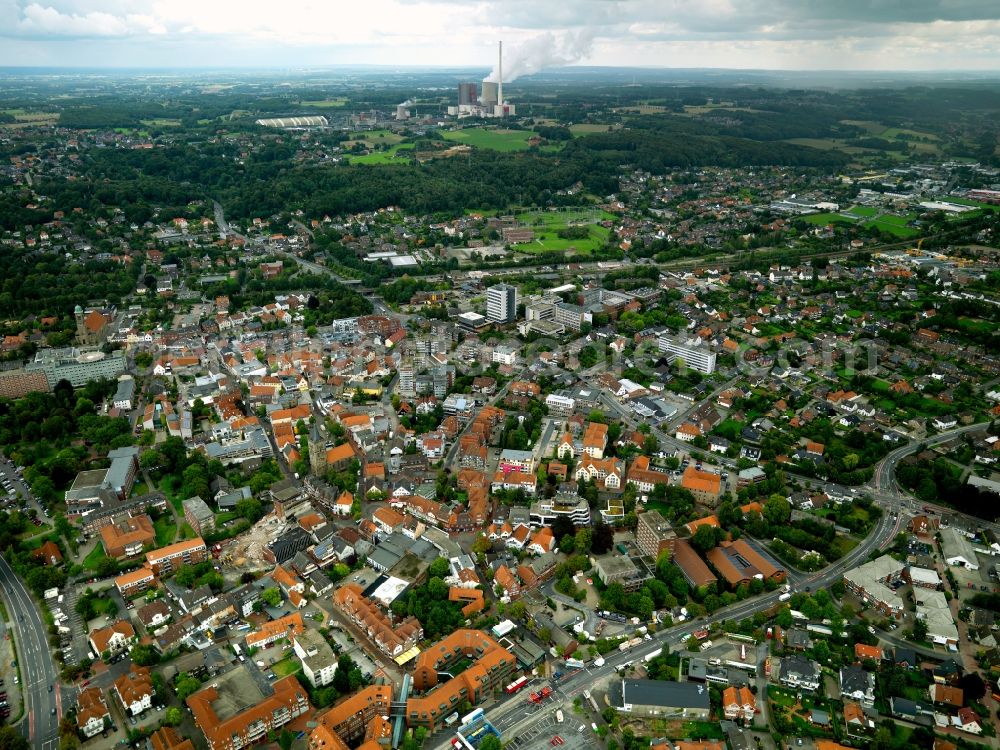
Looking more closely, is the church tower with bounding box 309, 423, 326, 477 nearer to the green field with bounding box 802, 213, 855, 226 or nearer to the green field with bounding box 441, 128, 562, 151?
the green field with bounding box 802, 213, 855, 226

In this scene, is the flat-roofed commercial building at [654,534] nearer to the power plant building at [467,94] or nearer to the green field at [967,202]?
the green field at [967,202]

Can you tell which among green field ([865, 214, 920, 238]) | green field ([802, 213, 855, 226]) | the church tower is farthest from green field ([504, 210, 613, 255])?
the church tower

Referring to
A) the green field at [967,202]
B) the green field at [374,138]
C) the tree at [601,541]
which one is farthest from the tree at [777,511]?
the green field at [374,138]

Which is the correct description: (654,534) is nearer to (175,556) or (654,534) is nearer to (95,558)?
(175,556)

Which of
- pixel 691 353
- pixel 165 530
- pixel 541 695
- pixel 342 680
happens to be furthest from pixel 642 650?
pixel 691 353

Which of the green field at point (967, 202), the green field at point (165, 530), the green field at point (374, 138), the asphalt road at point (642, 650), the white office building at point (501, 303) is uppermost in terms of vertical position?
the green field at point (374, 138)

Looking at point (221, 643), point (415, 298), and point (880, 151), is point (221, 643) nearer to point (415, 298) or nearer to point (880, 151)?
point (415, 298)

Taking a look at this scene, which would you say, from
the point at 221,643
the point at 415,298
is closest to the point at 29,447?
the point at 221,643
